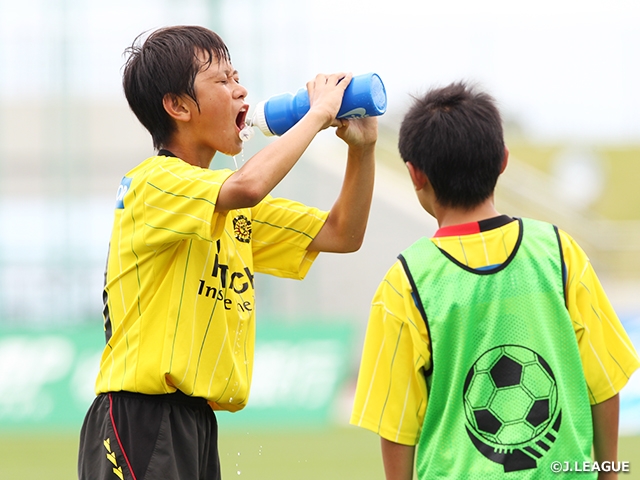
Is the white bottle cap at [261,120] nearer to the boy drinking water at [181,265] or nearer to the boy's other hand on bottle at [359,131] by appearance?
the boy drinking water at [181,265]

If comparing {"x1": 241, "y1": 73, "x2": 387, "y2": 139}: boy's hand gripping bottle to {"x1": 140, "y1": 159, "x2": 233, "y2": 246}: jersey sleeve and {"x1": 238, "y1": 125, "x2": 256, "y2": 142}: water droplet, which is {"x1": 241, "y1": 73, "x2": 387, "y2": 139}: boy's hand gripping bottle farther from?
{"x1": 140, "y1": 159, "x2": 233, "y2": 246}: jersey sleeve

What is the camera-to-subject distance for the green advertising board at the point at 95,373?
9383 millimetres

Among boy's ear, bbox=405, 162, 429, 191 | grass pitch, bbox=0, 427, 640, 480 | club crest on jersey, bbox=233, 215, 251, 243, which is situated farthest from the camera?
grass pitch, bbox=0, 427, 640, 480

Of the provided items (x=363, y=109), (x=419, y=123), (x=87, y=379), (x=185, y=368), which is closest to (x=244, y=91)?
(x=363, y=109)

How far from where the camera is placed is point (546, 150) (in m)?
19.5

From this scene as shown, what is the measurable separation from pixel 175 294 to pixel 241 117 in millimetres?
629

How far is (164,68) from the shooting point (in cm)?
278

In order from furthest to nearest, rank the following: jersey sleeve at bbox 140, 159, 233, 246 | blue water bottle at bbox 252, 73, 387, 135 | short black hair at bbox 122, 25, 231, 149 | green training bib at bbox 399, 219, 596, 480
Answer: short black hair at bbox 122, 25, 231, 149, blue water bottle at bbox 252, 73, 387, 135, jersey sleeve at bbox 140, 159, 233, 246, green training bib at bbox 399, 219, 596, 480

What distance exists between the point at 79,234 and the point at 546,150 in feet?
37.4

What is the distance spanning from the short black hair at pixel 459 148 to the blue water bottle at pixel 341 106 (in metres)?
0.28

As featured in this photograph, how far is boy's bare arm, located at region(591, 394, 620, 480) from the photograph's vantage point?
7.40 feet

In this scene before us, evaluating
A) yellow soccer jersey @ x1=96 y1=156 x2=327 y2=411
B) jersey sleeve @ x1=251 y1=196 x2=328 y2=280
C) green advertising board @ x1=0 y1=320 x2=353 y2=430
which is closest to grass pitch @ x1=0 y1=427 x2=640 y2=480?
green advertising board @ x1=0 y1=320 x2=353 y2=430

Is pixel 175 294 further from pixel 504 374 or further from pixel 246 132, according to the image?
pixel 504 374

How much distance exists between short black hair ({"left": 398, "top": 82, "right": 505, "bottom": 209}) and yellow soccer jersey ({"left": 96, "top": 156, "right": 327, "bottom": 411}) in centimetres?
60
